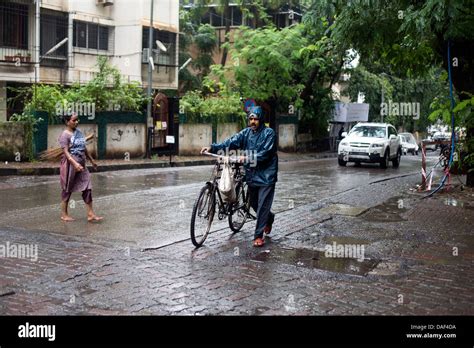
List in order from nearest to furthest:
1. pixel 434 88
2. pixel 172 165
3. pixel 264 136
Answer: pixel 264 136
pixel 172 165
pixel 434 88

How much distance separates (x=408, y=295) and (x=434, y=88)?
4175 cm

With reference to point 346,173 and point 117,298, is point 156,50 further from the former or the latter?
point 117,298

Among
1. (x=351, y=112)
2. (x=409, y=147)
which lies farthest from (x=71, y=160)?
(x=409, y=147)

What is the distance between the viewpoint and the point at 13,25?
25.2 metres

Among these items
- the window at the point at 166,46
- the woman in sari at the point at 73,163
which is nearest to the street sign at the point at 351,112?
the window at the point at 166,46

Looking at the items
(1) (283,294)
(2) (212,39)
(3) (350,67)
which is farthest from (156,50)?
(1) (283,294)

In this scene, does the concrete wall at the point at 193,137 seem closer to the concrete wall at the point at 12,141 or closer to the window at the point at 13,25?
the window at the point at 13,25

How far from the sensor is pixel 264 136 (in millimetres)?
8297

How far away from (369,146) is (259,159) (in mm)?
16308

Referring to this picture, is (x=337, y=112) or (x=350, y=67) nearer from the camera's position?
(x=350, y=67)

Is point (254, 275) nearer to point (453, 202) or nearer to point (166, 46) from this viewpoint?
point (453, 202)

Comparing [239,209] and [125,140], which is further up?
[125,140]

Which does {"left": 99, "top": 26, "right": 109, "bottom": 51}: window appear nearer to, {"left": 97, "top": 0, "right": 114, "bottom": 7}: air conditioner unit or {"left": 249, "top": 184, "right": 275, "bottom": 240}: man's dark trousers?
{"left": 97, "top": 0, "right": 114, "bottom": 7}: air conditioner unit

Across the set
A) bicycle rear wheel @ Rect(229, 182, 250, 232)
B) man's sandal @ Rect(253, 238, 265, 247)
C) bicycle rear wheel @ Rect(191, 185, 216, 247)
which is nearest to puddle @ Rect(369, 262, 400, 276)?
man's sandal @ Rect(253, 238, 265, 247)
